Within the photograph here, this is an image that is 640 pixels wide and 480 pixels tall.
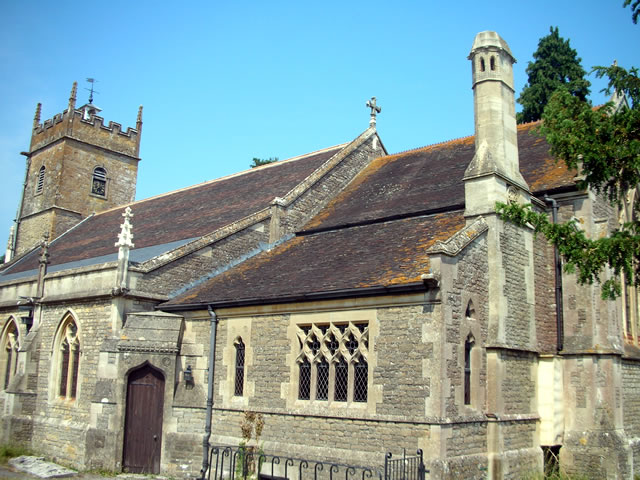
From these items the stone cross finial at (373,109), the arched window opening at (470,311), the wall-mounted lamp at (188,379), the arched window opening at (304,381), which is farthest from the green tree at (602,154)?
the stone cross finial at (373,109)

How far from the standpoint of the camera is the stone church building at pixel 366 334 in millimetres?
12698

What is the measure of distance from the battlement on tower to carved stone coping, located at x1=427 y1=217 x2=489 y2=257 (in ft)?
86.9

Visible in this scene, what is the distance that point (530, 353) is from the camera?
14508 mm

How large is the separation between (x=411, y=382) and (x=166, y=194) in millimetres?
21309

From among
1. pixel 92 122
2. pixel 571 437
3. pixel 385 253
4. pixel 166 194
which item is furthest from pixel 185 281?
pixel 92 122

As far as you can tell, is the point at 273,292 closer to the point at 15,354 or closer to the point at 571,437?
the point at 571,437

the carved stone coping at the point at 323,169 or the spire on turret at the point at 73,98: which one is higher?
the spire on turret at the point at 73,98

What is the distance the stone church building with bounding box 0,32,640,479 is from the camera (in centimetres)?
1270

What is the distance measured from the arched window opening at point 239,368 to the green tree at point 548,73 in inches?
816

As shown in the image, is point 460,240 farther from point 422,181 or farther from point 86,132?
point 86,132

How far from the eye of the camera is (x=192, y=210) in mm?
25250

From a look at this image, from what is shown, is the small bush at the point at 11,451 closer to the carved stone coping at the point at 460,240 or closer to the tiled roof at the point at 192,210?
the tiled roof at the point at 192,210

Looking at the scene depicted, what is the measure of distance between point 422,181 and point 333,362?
7682 mm

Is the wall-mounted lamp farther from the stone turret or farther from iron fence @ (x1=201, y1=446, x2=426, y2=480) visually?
the stone turret
